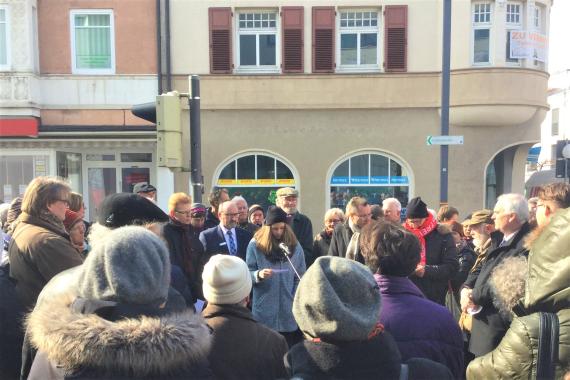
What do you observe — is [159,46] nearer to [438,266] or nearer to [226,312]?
[438,266]

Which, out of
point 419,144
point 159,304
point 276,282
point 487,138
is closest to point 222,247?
point 276,282

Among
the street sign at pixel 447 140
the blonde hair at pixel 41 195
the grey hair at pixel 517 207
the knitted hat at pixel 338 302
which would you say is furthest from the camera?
the street sign at pixel 447 140

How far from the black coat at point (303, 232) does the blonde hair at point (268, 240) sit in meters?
1.28

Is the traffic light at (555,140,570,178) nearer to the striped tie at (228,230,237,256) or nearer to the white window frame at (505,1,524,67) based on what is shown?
the white window frame at (505,1,524,67)

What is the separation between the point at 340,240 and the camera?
542 cm

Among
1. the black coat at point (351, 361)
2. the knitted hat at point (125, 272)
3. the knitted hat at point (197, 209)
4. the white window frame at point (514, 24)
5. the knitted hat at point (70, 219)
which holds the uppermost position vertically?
the white window frame at point (514, 24)

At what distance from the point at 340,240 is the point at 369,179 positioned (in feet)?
25.6

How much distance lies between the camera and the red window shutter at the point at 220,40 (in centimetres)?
1260

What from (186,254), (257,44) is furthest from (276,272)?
(257,44)

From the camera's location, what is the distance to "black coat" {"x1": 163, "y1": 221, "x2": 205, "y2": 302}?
14.5 feet

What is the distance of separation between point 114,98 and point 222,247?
9.26 meters

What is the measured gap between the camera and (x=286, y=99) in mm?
12766

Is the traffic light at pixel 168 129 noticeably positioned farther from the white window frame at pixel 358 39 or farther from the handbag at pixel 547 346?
the white window frame at pixel 358 39

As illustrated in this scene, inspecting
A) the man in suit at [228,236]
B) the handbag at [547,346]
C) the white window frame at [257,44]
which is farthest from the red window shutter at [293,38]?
the handbag at [547,346]
